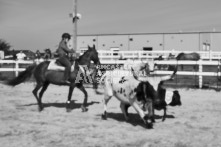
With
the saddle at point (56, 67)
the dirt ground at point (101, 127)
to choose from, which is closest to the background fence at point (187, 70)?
the saddle at point (56, 67)

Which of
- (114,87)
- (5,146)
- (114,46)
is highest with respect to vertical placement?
(114,46)

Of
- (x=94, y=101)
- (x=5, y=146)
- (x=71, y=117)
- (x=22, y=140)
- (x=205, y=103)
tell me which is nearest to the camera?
(x=5, y=146)

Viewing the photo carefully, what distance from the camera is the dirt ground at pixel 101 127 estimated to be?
531 centimetres

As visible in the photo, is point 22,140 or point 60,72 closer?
point 22,140

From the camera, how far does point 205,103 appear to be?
9.84 metres

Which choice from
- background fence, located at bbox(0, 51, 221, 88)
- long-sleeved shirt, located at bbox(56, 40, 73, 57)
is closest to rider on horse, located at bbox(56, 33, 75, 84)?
long-sleeved shirt, located at bbox(56, 40, 73, 57)

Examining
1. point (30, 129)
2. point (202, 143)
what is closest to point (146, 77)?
point (202, 143)

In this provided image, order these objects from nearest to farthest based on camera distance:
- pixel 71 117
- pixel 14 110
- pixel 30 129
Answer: pixel 30 129
pixel 71 117
pixel 14 110

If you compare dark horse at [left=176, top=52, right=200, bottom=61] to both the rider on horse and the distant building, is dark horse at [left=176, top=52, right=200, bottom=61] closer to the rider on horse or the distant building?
the rider on horse

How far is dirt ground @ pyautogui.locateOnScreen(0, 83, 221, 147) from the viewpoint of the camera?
209 inches

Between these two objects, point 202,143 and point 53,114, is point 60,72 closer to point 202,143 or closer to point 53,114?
point 53,114

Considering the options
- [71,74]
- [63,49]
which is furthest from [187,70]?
[63,49]

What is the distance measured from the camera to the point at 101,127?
21.5ft

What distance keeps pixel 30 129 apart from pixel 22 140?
0.89 meters
